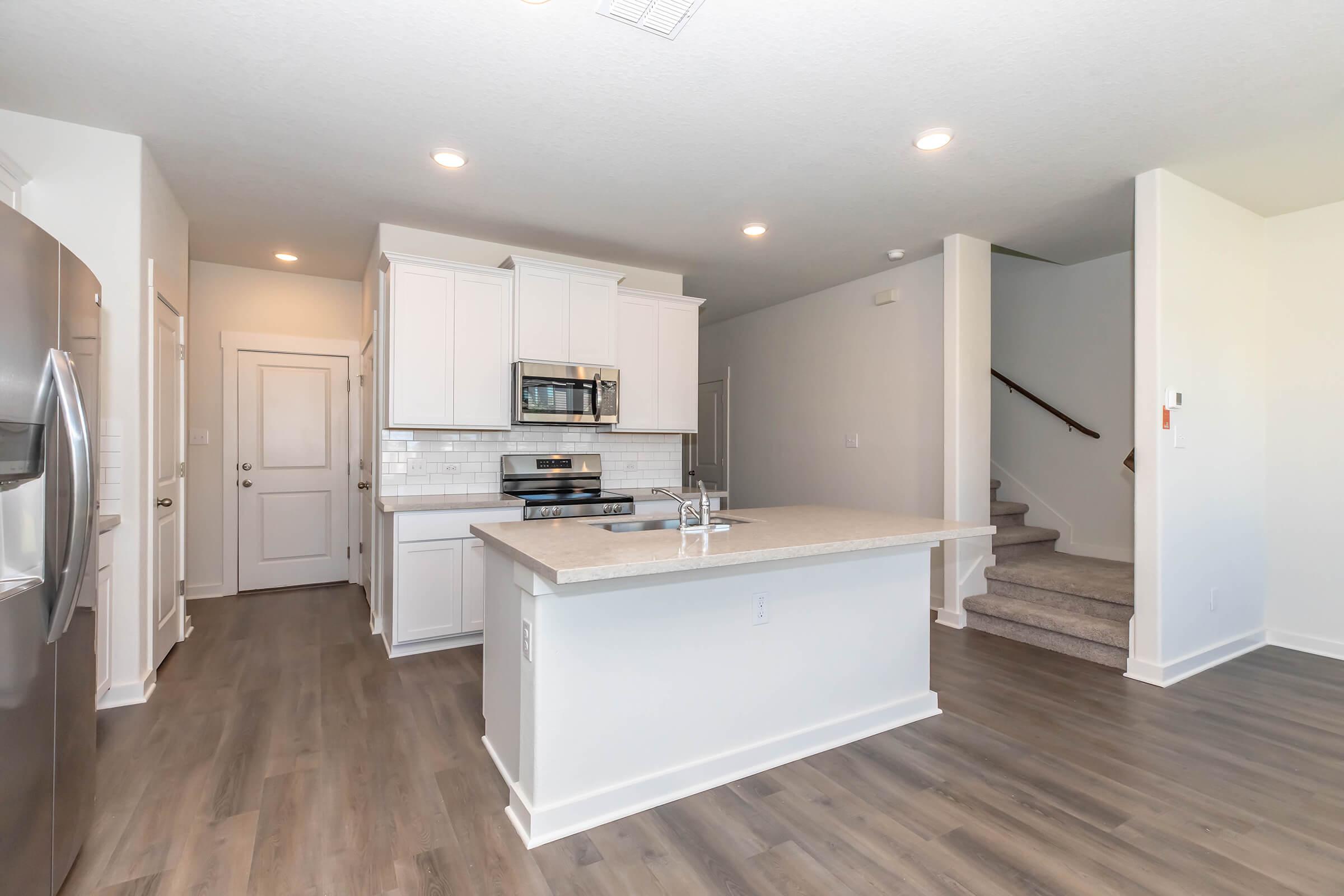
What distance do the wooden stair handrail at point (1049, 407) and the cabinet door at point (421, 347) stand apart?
3761mm

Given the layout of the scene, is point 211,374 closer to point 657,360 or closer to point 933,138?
point 657,360

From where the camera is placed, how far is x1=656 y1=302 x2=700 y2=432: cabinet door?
15.8 ft

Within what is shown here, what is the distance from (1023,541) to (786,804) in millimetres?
3460

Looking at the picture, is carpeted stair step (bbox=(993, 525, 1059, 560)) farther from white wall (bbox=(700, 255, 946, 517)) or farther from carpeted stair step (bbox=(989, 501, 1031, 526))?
white wall (bbox=(700, 255, 946, 517))

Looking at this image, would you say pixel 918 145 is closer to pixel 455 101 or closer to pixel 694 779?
pixel 455 101

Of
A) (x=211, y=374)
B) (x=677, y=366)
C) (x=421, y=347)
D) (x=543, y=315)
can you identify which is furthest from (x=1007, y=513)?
(x=211, y=374)

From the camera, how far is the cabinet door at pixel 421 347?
3.80 metres

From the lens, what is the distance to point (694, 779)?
232cm

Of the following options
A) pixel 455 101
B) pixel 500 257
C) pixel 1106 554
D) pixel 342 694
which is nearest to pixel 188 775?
pixel 342 694

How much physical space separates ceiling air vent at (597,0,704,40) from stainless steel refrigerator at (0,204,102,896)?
5.38 feet

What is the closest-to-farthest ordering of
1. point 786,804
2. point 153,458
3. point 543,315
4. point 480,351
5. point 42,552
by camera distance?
1. point 42,552
2. point 786,804
3. point 153,458
4. point 480,351
5. point 543,315

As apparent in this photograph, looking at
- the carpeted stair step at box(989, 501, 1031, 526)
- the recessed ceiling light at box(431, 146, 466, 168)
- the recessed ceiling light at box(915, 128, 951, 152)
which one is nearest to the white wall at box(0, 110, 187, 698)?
the recessed ceiling light at box(431, 146, 466, 168)

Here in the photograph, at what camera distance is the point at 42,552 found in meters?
1.51

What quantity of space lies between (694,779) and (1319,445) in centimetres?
416
